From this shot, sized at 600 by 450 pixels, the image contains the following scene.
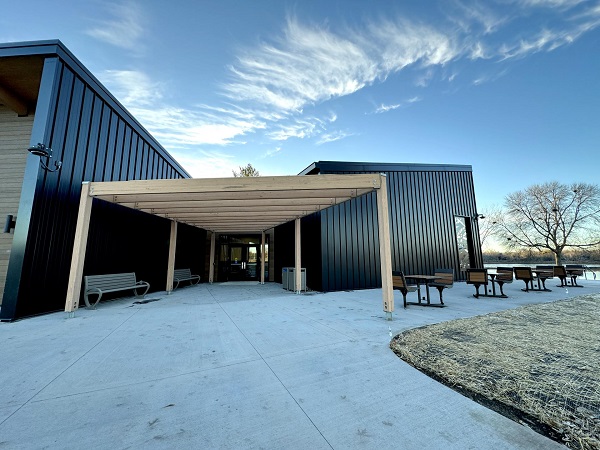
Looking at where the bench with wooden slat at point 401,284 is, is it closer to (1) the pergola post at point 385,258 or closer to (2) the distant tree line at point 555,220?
(1) the pergola post at point 385,258

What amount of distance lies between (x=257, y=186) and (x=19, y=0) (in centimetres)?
768

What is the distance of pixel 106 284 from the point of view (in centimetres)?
643

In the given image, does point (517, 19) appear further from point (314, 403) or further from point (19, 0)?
point (19, 0)

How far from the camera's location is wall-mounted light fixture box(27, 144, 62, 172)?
4.67 metres

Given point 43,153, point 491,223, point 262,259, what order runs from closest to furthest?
point 43,153 → point 262,259 → point 491,223

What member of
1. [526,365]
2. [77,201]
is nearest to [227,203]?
[77,201]

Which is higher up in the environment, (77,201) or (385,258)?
(77,201)

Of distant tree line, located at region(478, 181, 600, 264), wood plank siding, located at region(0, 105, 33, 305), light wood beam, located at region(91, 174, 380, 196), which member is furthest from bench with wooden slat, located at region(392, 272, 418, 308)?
distant tree line, located at region(478, 181, 600, 264)

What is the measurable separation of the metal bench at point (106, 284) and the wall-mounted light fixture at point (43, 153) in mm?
2773

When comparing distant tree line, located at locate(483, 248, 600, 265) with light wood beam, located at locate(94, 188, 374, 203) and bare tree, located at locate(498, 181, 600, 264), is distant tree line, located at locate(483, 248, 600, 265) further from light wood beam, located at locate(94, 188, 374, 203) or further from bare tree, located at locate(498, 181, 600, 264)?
light wood beam, located at locate(94, 188, 374, 203)

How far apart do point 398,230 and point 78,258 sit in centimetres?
1106

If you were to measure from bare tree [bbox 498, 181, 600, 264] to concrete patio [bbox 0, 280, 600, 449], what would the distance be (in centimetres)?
2475

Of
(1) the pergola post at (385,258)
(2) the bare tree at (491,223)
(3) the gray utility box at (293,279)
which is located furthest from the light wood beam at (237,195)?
(2) the bare tree at (491,223)

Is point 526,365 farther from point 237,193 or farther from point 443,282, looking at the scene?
point 237,193
